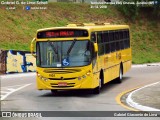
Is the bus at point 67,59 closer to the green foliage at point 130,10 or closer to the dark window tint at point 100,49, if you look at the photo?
the dark window tint at point 100,49

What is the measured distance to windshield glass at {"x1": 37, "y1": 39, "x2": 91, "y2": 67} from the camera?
2230 cm

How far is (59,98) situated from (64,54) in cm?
188

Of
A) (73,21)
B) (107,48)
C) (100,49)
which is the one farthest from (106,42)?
(73,21)

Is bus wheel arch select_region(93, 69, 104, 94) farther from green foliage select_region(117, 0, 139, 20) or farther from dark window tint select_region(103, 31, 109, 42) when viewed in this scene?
green foliage select_region(117, 0, 139, 20)

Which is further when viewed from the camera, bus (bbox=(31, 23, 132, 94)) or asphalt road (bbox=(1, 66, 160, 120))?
bus (bbox=(31, 23, 132, 94))

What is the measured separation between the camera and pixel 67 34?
22.6 m

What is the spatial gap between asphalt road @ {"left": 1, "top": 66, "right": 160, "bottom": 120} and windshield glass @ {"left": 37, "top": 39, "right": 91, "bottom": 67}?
1.37 metres

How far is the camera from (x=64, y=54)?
2242 centimetres

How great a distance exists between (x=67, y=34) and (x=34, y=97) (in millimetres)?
2898

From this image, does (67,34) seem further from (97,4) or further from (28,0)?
(97,4)

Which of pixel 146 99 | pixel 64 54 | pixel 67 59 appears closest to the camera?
pixel 146 99

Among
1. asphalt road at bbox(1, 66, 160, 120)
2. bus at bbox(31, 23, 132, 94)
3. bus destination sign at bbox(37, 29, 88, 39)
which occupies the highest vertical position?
bus destination sign at bbox(37, 29, 88, 39)

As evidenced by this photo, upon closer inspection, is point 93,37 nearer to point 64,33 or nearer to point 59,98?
point 64,33

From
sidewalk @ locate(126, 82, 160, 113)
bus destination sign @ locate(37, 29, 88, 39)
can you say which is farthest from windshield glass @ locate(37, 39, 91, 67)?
sidewalk @ locate(126, 82, 160, 113)
